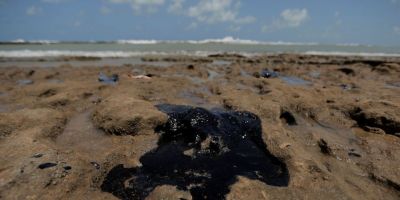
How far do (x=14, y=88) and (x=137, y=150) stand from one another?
6.35 m

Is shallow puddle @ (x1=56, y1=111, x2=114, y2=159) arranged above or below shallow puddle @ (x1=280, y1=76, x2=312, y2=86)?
above

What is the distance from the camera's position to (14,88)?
924 centimetres

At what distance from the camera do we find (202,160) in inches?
173

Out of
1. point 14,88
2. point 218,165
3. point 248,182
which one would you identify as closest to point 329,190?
point 248,182

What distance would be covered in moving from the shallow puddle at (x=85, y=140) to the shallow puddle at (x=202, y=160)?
26.0 inches

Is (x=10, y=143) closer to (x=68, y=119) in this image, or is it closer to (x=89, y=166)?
(x=89, y=166)

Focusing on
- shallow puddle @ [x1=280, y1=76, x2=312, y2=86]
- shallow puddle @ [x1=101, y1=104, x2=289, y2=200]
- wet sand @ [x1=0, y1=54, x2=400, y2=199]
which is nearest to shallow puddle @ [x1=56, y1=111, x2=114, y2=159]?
wet sand @ [x1=0, y1=54, x2=400, y2=199]

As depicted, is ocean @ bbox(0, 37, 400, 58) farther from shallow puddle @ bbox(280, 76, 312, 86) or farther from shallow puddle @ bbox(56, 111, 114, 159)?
shallow puddle @ bbox(56, 111, 114, 159)

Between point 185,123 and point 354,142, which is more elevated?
point 185,123

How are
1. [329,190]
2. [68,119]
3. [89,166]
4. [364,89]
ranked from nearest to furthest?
[329,190], [89,166], [68,119], [364,89]

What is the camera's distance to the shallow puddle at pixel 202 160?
372 centimetres

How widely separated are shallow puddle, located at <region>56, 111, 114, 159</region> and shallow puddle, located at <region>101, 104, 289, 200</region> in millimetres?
660

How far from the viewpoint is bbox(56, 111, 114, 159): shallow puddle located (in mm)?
4672

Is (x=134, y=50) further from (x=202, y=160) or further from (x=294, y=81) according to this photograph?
(x=202, y=160)
